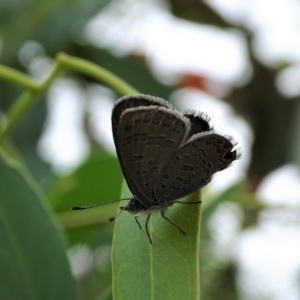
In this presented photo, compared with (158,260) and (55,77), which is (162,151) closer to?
(158,260)

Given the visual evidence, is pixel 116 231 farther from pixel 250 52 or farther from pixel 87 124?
pixel 87 124

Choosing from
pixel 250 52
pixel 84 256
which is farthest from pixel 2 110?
pixel 250 52

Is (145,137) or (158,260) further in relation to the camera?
(145,137)

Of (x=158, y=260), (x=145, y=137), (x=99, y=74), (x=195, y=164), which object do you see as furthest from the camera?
(x=99, y=74)

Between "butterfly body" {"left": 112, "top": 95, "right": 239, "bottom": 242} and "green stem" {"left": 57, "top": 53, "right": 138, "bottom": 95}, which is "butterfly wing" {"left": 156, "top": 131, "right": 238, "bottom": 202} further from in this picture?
"green stem" {"left": 57, "top": 53, "right": 138, "bottom": 95}

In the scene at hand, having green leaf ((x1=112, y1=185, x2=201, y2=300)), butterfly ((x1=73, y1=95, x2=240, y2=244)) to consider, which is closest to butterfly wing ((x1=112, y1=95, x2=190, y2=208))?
butterfly ((x1=73, y1=95, x2=240, y2=244))

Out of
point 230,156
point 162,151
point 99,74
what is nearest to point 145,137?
point 162,151
